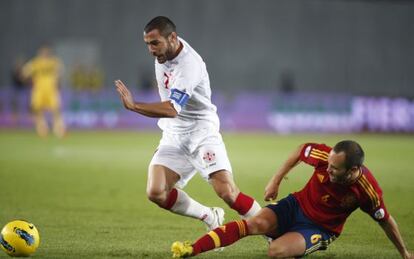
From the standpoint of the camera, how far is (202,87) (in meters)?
7.43

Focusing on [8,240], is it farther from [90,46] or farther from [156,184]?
[90,46]

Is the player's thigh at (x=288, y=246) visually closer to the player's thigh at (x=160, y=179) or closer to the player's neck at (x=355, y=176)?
the player's neck at (x=355, y=176)

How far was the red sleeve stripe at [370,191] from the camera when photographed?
6191mm

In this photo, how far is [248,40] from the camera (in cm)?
3497

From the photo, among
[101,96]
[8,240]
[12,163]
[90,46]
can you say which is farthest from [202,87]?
[90,46]

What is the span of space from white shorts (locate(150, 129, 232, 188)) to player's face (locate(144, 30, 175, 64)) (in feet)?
2.76

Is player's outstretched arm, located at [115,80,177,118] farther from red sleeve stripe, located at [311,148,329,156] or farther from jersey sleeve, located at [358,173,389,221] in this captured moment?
jersey sleeve, located at [358,173,389,221]

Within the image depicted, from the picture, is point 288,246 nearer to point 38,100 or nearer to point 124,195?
point 124,195

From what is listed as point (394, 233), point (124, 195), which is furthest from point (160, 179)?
point (124, 195)

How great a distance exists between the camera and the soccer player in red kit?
6102 mm

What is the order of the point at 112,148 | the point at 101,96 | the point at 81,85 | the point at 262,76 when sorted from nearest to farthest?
1. the point at 112,148
2. the point at 101,96
3. the point at 81,85
4. the point at 262,76

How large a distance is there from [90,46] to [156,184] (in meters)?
26.4

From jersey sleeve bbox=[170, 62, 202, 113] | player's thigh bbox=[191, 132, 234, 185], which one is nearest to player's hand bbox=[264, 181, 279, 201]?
player's thigh bbox=[191, 132, 234, 185]

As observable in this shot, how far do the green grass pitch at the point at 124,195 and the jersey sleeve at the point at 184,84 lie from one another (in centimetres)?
138
